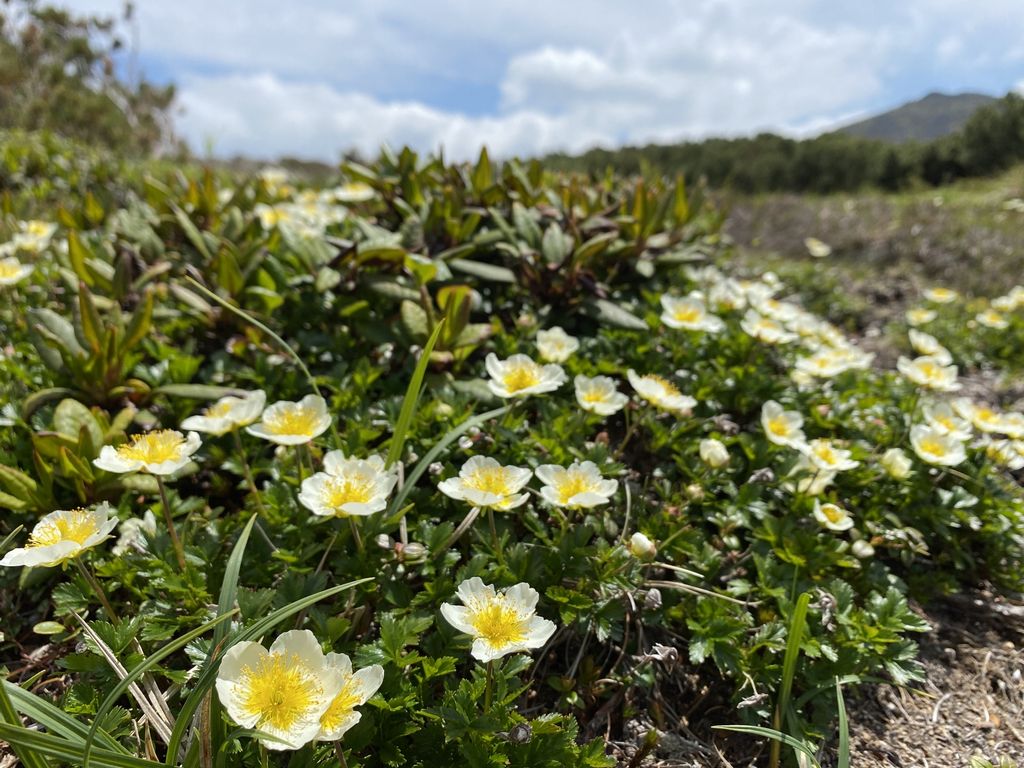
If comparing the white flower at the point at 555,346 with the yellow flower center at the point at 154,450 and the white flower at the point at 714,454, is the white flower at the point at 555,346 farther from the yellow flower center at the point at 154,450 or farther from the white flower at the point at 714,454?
the yellow flower center at the point at 154,450

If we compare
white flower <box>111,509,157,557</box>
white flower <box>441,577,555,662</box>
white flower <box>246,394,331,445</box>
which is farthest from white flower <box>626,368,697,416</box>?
white flower <box>111,509,157,557</box>

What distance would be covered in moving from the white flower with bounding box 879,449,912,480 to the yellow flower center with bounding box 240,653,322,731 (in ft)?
5.90

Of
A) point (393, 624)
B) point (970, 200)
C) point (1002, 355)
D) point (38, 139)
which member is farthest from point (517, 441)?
point (970, 200)

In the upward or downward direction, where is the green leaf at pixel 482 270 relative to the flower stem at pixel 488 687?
upward

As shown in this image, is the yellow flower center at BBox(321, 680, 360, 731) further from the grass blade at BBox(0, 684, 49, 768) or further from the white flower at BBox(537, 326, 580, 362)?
the white flower at BBox(537, 326, 580, 362)

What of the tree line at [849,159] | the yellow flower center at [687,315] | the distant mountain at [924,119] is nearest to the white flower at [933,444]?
the yellow flower center at [687,315]

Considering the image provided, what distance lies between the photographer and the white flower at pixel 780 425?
2070mm

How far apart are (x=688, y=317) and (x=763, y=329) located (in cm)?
29

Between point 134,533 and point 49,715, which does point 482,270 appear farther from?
point 49,715

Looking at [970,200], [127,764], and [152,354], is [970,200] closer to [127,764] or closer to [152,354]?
[152,354]

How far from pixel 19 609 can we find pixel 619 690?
1612 mm

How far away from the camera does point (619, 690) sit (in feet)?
5.30

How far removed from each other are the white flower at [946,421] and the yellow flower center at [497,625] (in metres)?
1.71

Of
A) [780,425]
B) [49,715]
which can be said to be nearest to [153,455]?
[49,715]
